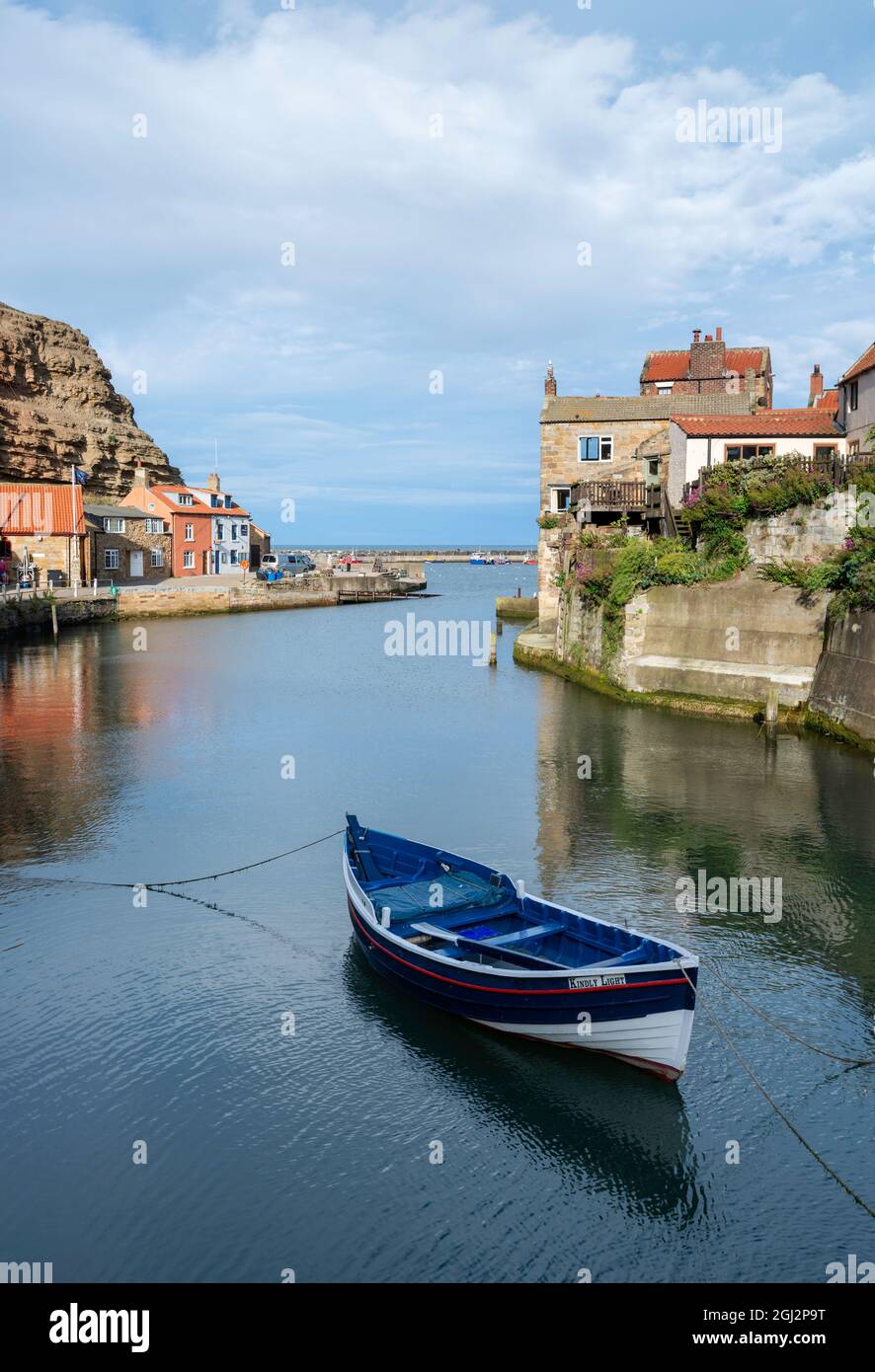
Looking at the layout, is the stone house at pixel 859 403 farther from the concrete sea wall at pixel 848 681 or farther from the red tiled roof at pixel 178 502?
the red tiled roof at pixel 178 502

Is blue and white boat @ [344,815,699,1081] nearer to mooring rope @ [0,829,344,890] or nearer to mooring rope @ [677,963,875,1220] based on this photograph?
mooring rope @ [677,963,875,1220]

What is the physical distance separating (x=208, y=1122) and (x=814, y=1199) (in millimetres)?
7503

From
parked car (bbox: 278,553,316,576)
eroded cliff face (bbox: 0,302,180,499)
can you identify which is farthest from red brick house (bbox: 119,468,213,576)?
parked car (bbox: 278,553,316,576)

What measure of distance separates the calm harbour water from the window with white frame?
31.8m

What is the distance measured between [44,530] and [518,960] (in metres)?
82.3

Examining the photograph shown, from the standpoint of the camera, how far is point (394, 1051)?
51.2 feet

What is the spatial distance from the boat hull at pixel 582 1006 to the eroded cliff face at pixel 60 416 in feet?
346

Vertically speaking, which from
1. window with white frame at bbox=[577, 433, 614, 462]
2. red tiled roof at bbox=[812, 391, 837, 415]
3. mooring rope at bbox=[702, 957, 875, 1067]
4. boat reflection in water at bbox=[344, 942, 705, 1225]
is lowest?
boat reflection in water at bbox=[344, 942, 705, 1225]

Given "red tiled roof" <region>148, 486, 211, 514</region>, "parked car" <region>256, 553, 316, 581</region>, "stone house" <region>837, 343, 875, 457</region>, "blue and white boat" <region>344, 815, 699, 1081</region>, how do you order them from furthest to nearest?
"parked car" <region>256, 553, 316, 581</region> → "red tiled roof" <region>148, 486, 211, 514</region> → "stone house" <region>837, 343, 875, 457</region> → "blue and white boat" <region>344, 815, 699, 1081</region>

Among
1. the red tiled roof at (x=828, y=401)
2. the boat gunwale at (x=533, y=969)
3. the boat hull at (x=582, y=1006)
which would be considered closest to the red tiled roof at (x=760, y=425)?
the red tiled roof at (x=828, y=401)

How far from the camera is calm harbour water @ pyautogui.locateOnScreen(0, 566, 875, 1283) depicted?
11.7m

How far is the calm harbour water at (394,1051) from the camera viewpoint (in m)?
11.7
